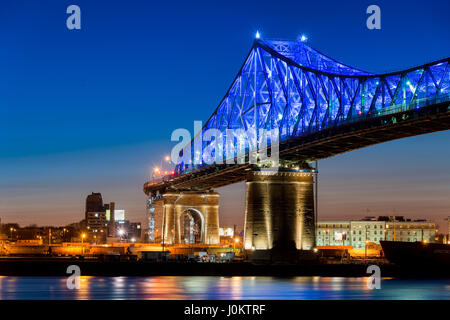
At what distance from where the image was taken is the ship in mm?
85312

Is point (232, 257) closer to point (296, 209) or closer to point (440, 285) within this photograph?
point (296, 209)

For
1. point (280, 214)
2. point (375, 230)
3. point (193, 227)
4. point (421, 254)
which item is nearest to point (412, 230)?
point (375, 230)

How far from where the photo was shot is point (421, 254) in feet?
283

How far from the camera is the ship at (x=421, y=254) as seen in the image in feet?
280

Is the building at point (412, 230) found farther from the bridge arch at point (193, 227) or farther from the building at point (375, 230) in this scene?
the bridge arch at point (193, 227)

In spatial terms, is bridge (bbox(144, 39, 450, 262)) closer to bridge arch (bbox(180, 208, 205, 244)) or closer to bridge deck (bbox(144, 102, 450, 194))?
bridge deck (bbox(144, 102, 450, 194))

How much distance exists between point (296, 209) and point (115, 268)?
73.1ft

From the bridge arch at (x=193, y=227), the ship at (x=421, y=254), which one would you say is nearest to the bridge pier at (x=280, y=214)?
the ship at (x=421, y=254)

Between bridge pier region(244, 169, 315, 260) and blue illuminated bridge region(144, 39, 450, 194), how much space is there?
238cm

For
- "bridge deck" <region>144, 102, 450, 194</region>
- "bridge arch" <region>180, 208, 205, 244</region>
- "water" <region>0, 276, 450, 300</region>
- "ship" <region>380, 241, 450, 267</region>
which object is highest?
"bridge deck" <region>144, 102, 450, 194</region>

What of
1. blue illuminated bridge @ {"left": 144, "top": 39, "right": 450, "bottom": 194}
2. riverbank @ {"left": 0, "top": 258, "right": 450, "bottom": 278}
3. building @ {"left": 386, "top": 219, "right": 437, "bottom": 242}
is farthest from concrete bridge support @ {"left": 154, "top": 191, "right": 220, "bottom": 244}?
building @ {"left": 386, "top": 219, "right": 437, "bottom": 242}
